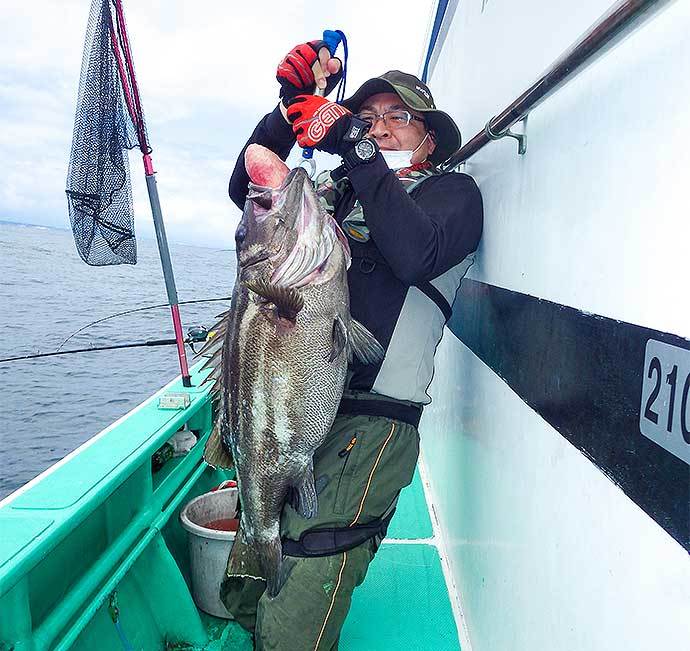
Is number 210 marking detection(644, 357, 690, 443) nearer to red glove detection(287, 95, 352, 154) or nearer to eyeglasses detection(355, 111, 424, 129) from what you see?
red glove detection(287, 95, 352, 154)

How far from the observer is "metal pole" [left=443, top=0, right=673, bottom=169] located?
962 mm

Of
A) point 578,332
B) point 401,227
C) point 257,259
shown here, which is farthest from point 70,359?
point 578,332

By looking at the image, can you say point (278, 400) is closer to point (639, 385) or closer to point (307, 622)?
point (307, 622)

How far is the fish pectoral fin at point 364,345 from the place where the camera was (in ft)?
6.58

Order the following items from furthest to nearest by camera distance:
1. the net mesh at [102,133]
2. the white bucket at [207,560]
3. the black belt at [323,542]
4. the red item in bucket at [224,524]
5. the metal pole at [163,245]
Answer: the metal pole at [163,245] → the net mesh at [102,133] → the red item in bucket at [224,524] → the white bucket at [207,560] → the black belt at [323,542]

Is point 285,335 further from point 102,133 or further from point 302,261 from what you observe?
point 102,133

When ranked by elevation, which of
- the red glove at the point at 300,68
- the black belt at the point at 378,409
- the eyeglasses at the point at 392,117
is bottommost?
the black belt at the point at 378,409

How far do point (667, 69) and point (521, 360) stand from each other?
3.06 feet

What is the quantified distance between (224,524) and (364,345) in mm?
1532

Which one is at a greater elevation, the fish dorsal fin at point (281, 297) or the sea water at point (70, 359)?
the fish dorsal fin at point (281, 297)

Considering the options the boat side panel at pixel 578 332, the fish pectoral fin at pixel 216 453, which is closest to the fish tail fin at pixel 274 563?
the fish pectoral fin at pixel 216 453

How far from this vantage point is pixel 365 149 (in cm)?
195

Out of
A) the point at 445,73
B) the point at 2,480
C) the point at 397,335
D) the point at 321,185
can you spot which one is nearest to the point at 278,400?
the point at 397,335

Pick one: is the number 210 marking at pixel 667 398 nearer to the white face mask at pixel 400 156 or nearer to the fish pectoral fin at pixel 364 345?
the fish pectoral fin at pixel 364 345
